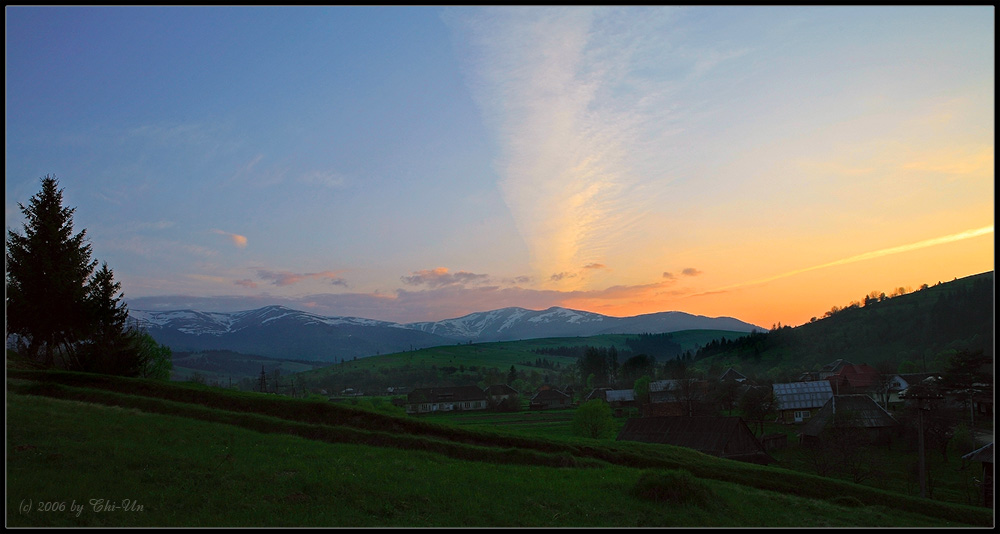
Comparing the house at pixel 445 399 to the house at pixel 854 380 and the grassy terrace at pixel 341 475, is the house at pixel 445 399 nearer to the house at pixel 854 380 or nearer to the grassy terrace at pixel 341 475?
the house at pixel 854 380

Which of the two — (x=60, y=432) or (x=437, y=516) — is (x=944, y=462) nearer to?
(x=437, y=516)

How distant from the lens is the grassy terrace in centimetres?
1468

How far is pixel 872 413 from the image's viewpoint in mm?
68375

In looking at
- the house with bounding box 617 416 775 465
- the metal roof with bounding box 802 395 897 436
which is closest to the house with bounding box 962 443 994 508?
the house with bounding box 617 416 775 465

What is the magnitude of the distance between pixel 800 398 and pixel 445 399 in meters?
84.4

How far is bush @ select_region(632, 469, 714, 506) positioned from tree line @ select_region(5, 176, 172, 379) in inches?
1574

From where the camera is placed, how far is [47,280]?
42.0 meters

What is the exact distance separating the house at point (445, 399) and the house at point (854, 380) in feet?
265

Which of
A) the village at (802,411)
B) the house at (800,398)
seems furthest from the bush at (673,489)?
the house at (800,398)

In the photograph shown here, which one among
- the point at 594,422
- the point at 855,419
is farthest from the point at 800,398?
the point at 594,422

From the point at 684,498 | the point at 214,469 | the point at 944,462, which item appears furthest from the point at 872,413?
the point at 214,469

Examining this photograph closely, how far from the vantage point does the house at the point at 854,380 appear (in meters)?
102

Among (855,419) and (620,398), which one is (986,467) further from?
(620,398)

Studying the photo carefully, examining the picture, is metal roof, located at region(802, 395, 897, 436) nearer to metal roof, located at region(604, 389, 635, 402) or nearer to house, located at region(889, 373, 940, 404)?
house, located at region(889, 373, 940, 404)
